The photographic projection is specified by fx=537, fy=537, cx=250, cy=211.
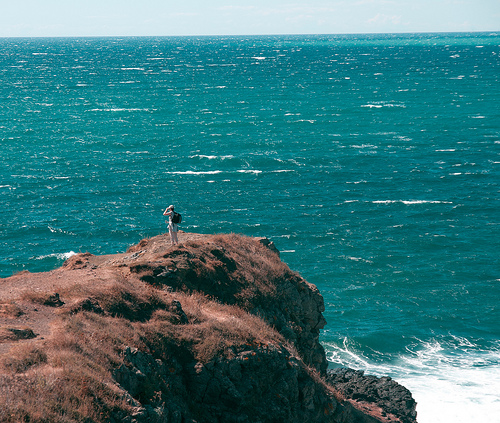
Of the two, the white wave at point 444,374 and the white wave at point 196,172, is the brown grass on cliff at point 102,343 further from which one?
the white wave at point 196,172

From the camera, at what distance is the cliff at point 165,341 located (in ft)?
50.0

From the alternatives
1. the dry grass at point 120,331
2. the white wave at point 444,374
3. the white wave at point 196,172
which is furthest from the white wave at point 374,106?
the dry grass at point 120,331

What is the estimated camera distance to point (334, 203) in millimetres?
71188

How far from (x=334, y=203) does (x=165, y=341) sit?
177ft

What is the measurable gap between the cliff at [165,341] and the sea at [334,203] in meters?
16.0

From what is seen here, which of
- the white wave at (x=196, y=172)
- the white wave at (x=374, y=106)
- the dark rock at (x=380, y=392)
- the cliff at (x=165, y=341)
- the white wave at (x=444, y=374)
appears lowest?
the white wave at (x=444, y=374)

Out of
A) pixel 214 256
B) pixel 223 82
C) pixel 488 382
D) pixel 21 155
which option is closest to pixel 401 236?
pixel 488 382

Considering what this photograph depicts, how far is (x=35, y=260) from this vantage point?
2185 inches

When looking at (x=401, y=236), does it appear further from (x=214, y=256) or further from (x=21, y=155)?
(x=21, y=155)

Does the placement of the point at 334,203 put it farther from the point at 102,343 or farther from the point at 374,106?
the point at 374,106

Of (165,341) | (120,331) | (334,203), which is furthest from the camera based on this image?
(334,203)

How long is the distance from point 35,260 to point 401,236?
40.3m

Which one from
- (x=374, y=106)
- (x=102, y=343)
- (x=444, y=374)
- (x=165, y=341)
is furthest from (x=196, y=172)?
(x=374, y=106)

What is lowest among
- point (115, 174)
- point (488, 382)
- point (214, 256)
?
point (488, 382)
